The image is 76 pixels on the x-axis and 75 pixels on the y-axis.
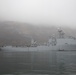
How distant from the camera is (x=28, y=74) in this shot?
36.6ft

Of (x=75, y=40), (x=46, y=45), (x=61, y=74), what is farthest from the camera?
(x=46, y=45)

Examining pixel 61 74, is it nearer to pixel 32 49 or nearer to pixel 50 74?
pixel 50 74

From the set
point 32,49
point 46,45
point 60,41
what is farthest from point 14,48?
point 60,41

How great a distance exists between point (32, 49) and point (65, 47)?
11927mm

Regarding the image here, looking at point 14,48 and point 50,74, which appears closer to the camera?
point 50,74

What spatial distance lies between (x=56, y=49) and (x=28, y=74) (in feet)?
170

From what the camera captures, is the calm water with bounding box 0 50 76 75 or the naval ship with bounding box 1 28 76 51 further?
the naval ship with bounding box 1 28 76 51

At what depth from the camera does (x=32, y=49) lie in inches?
2554

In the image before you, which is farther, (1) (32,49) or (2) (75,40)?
(1) (32,49)

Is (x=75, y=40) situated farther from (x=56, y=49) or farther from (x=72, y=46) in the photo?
(x=56, y=49)

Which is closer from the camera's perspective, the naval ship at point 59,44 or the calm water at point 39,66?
the calm water at point 39,66

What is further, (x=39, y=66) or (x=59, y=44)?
(x=59, y=44)

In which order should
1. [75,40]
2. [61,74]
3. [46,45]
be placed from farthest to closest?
1. [46,45]
2. [75,40]
3. [61,74]

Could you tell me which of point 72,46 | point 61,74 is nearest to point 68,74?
point 61,74
